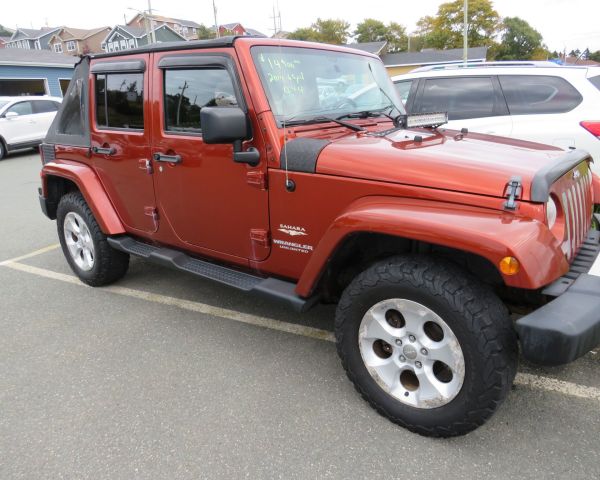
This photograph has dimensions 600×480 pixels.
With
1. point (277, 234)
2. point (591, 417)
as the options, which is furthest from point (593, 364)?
point (277, 234)

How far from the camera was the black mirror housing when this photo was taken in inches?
94.8

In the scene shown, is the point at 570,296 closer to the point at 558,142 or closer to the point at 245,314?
the point at 245,314

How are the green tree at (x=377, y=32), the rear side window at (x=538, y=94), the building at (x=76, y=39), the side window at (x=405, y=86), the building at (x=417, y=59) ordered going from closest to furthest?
the rear side window at (x=538, y=94) → the side window at (x=405, y=86) → the building at (x=417, y=59) → the building at (x=76, y=39) → the green tree at (x=377, y=32)

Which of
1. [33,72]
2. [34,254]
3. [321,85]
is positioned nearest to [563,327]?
[321,85]

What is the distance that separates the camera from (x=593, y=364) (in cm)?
281

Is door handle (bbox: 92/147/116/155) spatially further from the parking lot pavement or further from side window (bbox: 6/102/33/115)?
side window (bbox: 6/102/33/115)

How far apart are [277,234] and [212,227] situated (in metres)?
0.57

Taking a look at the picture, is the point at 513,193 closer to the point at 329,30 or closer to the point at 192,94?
the point at 192,94

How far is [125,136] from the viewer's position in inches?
137

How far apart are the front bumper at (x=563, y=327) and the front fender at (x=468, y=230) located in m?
0.11

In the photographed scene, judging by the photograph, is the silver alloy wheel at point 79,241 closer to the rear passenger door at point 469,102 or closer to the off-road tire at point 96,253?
the off-road tire at point 96,253

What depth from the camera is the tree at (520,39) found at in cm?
6612

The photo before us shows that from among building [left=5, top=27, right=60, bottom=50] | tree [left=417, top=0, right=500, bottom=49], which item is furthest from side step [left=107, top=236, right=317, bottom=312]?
building [left=5, top=27, right=60, bottom=50]

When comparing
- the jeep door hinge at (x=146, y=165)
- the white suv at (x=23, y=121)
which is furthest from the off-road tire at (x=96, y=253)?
the white suv at (x=23, y=121)
